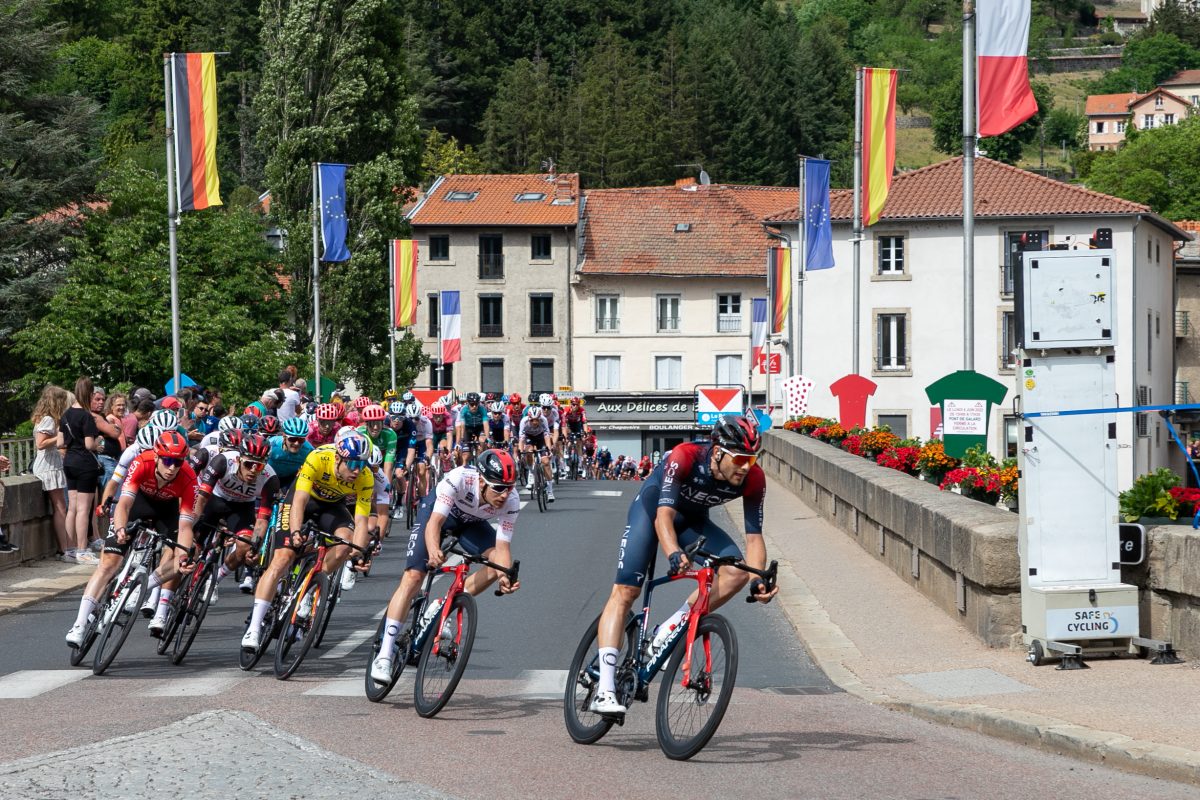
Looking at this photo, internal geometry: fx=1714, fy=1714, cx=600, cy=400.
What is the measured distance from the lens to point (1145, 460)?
65750mm

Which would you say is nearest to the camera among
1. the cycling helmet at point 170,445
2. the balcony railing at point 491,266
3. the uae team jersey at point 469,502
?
the uae team jersey at point 469,502

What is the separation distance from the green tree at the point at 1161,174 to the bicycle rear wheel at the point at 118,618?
322 feet

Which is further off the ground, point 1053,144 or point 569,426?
point 1053,144

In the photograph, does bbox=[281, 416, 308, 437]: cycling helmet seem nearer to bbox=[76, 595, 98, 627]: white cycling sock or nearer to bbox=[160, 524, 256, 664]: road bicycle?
bbox=[160, 524, 256, 664]: road bicycle

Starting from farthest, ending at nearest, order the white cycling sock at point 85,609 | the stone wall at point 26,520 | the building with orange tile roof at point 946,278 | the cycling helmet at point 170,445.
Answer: the building with orange tile roof at point 946,278 → the stone wall at point 26,520 → the cycling helmet at point 170,445 → the white cycling sock at point 85,609

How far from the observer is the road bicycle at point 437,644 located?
32.1ft

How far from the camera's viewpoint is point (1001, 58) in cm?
2181

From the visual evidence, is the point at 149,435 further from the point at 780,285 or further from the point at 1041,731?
the point at 780,285

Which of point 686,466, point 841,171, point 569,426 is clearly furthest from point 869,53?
point 686,466

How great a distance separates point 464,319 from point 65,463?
62.3 m

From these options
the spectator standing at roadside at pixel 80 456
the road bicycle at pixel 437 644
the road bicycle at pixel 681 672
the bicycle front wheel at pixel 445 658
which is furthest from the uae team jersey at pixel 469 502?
the spectator standing at roadside at pixel 80 456

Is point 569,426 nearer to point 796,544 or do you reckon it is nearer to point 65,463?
point 796,544

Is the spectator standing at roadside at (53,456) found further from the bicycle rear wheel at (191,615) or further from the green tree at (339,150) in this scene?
the green tree at (339,150)

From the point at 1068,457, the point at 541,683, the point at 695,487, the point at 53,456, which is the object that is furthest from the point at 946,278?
the point at 695,487
